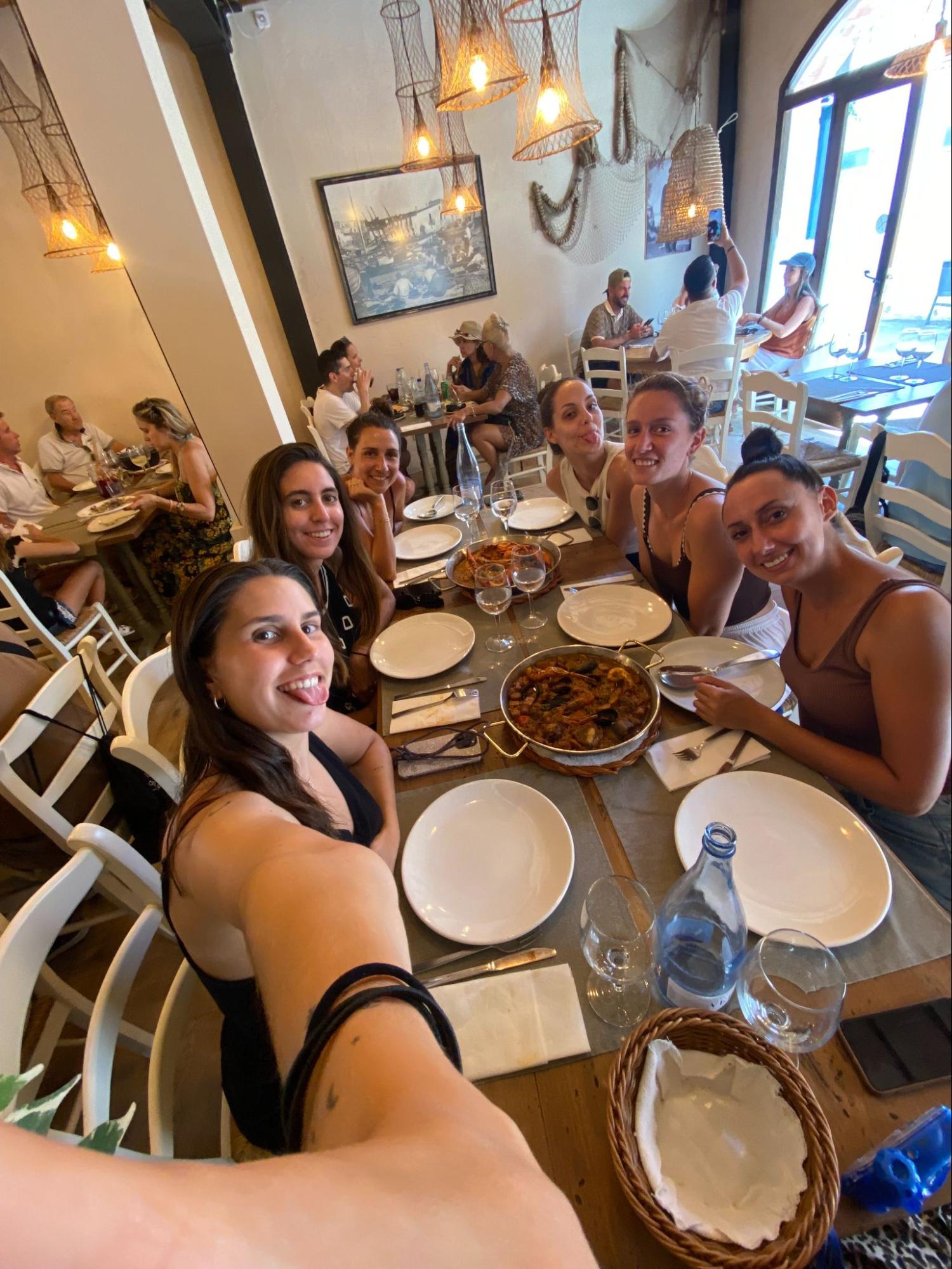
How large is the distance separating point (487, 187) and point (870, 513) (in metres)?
6.06

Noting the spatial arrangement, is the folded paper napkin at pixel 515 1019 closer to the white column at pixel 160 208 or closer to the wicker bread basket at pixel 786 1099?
the wicker bread basket at pixel 786 1099

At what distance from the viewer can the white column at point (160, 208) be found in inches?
69.6

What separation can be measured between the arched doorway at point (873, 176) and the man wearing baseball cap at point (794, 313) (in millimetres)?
25

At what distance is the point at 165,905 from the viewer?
0.84 meters

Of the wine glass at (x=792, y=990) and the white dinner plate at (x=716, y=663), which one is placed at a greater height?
the wine glass at (x=792, y=990)

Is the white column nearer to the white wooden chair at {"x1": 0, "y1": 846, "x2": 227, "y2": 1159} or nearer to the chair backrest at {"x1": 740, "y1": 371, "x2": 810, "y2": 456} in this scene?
the chair backrest at {"x1": 740, "y1": 371, "x2": 810, "y2": 456}

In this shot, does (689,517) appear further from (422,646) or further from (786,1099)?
(786,1099)

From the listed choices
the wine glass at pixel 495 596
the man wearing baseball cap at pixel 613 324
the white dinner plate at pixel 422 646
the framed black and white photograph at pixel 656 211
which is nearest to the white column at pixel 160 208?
the white dinner plate at pixel 422 646

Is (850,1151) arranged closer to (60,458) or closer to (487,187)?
(60,458)

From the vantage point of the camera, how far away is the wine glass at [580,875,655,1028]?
72cm

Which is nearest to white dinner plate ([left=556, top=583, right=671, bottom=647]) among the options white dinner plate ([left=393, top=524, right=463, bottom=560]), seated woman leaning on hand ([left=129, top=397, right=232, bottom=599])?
white dinner plate ([left=393, top=524, right=463, bottom=560])

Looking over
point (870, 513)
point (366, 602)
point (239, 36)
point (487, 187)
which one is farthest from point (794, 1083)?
point (239, 36)

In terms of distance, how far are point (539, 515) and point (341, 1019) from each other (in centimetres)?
206

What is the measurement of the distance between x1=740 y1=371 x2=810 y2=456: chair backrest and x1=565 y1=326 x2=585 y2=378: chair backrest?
4.58 m
